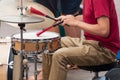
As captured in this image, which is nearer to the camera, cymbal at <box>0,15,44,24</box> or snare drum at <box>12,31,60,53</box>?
A: cymbal at <box>0,15,44,24</box>

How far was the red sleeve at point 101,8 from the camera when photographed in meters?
2.30

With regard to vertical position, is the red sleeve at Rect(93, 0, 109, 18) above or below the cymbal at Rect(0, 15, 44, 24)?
above

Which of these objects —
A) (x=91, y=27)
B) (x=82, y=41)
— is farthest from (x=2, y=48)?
(x=91, y=27)

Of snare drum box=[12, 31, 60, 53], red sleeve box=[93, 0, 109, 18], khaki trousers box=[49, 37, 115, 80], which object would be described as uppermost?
red sleeve box=[93, 0, 109, 18]

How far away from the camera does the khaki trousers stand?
2.36 meters

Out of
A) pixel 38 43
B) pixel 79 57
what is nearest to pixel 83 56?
pixel 79 57

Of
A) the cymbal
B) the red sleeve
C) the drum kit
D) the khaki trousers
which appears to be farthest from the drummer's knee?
the red sleeve

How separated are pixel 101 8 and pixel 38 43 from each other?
0.53 metres

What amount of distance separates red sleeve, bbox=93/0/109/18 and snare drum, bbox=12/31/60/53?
1.33 ft

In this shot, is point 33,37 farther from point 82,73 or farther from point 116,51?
point 82,73

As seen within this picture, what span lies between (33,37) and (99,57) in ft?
1.74

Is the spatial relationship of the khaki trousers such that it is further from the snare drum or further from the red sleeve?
the red sleeve

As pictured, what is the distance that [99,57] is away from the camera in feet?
7.93

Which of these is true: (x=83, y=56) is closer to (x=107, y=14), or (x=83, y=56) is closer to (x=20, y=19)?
(x=107, y=14)
